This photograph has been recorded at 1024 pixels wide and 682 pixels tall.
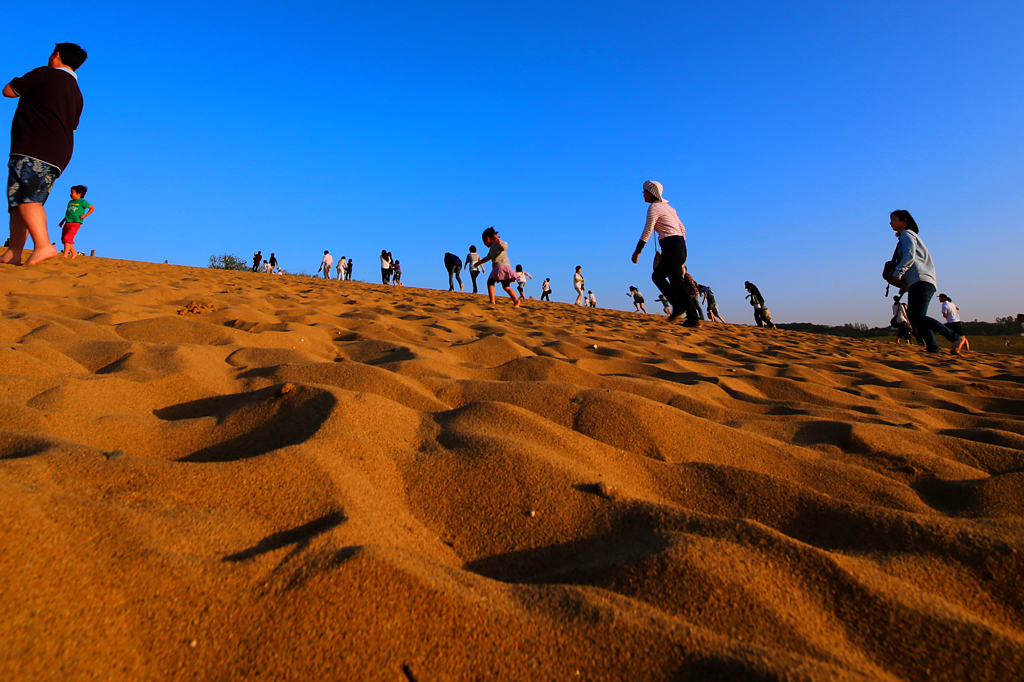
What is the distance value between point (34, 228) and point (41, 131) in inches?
29.8

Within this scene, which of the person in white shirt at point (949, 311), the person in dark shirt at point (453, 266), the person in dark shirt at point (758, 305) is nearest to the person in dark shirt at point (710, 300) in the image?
the person in dark shirt at point (758, 305)

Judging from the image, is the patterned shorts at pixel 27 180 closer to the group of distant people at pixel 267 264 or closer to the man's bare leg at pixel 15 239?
the man's bare leg at pixel 15 239

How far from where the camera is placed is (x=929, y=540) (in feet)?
3.53

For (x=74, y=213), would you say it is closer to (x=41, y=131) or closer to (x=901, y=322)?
(x=41, y=131)

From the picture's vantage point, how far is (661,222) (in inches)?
225

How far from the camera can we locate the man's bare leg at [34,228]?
13.4ft

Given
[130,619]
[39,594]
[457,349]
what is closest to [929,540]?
[130,619]

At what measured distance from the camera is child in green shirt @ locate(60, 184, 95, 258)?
8023 millimetres

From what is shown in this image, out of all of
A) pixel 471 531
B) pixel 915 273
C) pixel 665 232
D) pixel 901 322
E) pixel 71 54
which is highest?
pixel 71 54

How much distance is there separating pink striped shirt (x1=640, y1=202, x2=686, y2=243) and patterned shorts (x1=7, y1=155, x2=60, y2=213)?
17.4 ft

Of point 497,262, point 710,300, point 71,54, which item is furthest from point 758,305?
point 71,54

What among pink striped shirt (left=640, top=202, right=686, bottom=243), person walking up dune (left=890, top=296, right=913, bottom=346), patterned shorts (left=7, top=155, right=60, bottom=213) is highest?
pink striped shirt (left=640, top=202, right=686, bottom=243)

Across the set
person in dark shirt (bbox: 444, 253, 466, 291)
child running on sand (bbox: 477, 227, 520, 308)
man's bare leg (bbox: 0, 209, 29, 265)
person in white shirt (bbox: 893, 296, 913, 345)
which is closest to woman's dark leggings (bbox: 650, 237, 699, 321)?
child running on sand (bbox: 477, 227, 520, 308)

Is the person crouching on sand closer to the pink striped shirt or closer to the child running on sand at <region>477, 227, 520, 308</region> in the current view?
the pink striped shirt
